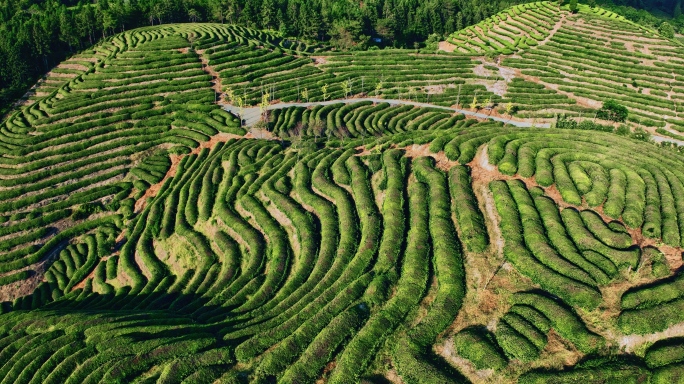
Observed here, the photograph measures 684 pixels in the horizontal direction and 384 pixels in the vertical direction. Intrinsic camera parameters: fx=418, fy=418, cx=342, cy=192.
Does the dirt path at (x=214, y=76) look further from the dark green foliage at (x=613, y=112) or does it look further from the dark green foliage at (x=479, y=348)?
the dark green foliage at (x=613, y=112)

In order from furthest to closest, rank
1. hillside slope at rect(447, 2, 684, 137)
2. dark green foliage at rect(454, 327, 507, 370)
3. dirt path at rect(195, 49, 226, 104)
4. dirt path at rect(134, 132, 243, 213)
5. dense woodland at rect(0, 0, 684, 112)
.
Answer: dense woodland at rect(0, 0, 684, 112), hillside slope at rect(447, 2, 684, 137), dirt path at rect(195, 49, 226, 104), dirt path at rect(134, 132, 243, 213), dark green foliage at rect(454, 327, 507, 370)

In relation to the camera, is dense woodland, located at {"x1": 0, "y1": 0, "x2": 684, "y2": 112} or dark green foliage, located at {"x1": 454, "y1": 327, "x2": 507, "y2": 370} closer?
dark green foliage, located at {"x1": 454, "y1": 327, "x2": 507, "y2": 370}

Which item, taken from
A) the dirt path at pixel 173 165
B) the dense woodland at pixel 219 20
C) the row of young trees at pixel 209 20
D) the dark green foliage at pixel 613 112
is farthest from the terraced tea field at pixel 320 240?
the row of young trees at pixel 209 20

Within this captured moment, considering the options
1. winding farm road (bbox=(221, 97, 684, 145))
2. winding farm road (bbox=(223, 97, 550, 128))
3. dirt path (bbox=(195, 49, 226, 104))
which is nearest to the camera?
winding farm road (bbox=(223, 97, 550, 128))

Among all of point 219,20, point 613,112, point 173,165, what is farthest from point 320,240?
point 219,20

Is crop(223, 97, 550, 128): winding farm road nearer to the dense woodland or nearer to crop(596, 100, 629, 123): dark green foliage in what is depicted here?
crop(596, 100, 629, 123): dark green foliage

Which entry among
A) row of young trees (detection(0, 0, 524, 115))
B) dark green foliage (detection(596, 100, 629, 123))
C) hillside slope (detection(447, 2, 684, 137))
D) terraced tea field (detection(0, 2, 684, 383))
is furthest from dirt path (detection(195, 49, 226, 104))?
dark green foliage (detection(596, 100, 629, 123))

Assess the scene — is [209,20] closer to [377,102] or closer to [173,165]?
[377,102]
